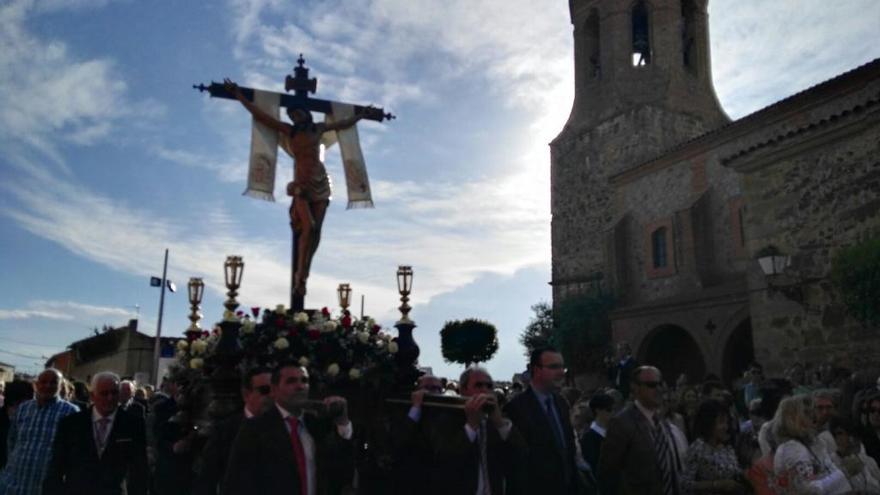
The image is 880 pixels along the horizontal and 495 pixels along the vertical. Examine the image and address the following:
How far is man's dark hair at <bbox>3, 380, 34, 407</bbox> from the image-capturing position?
5973mm

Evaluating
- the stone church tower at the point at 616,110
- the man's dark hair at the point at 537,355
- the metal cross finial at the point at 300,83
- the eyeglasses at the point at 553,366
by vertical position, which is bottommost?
the eyeglasses at the point at 553,366

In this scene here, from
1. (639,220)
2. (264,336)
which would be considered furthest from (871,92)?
(264,336)

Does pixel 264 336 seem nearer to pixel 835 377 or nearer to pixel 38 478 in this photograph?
pixel 38 478

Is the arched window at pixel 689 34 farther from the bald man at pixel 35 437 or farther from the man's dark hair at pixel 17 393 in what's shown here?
the bald man at pixel 35 437

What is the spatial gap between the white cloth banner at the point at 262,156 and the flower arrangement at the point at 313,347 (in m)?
2.02

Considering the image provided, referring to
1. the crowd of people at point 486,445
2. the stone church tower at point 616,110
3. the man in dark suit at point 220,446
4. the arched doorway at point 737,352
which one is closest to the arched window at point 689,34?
the stone church tower at point 616,110

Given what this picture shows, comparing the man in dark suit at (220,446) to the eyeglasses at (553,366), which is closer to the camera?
the man in dark suit at (220,446)

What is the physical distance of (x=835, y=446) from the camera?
206 inches

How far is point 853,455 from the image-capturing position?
534 cm

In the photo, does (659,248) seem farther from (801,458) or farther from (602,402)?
(801,458)

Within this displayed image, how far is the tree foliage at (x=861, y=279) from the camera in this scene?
41.4 ft

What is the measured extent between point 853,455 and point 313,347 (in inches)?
190

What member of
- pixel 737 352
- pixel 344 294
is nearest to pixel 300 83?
pixel 344 294

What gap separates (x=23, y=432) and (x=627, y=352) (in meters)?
10.8
